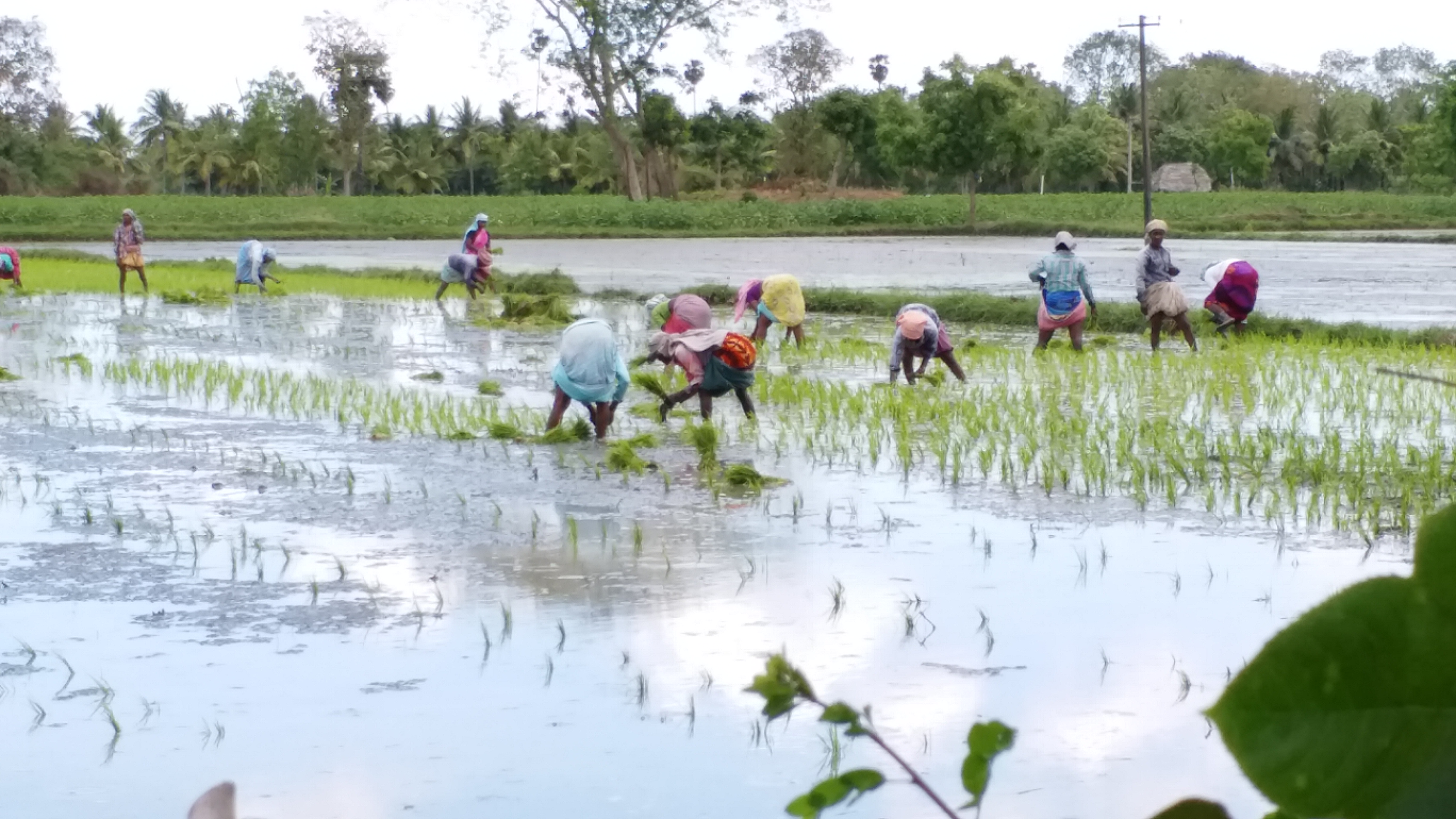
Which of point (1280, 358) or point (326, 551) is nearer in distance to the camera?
point (326, 551)

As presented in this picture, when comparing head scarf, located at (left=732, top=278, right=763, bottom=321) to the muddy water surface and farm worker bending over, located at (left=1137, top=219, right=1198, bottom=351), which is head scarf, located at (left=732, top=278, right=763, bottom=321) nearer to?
farm worker bending over, located at (left=1137, top=219, right=1198, bottom=351)

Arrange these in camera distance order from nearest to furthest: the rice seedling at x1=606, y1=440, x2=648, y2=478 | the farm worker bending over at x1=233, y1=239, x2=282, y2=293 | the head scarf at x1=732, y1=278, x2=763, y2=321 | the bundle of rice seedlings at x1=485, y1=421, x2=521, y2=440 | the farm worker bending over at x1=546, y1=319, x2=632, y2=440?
the rice seedling at x1=606, y1=440, x2=648, y2=478 → the farm worker bending over at x1=546, y1=319, x2=632, y2=440 → the bundle of rice seedlings at x1=485, y1=421, x2=521, y2=440 → the head scarf at x1=732, y1=278, x2=763, y2=321 → the farm worker bending over at x1=233, y1=239, x2=282, y2=293

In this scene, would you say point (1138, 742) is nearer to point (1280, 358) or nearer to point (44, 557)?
point (44, 557)

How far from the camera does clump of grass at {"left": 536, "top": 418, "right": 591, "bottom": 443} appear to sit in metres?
9.51

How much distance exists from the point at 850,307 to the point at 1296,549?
503 inches

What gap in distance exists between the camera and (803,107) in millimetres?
68312

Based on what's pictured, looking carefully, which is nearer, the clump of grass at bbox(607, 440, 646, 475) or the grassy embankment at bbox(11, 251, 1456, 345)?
the clump of grass at bbox(607, 440, 646, 475)

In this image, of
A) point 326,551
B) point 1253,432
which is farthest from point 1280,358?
point 326,551

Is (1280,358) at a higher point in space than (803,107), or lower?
lower

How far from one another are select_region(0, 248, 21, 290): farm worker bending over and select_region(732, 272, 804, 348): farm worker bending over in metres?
11.9

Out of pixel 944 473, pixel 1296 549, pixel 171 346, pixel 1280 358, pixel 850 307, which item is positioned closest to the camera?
pixel 1296 549

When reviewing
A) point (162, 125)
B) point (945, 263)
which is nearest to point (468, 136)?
point (162, 125)

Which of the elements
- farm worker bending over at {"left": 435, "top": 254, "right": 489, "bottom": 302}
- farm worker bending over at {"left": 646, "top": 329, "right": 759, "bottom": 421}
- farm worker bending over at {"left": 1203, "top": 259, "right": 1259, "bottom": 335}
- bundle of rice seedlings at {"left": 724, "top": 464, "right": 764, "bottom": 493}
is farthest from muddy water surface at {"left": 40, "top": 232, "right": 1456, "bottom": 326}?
bundle of rice seedlings at {"left": 724, "top": 464, "right": 764, "bottom": 493}

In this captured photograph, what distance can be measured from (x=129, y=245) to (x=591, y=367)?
1334 centimetres
